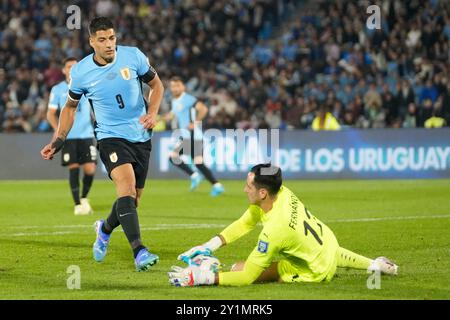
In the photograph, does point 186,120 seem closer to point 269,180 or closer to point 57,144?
point 57,144

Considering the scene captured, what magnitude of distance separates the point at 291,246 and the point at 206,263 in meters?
0.76

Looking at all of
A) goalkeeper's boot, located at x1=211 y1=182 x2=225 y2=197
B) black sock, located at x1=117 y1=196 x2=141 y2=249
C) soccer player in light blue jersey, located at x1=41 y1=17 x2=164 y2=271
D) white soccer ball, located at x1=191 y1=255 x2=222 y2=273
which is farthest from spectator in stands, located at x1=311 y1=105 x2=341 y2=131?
white soccer ball, located at x1=191 y1=255 x2=222 y2=273

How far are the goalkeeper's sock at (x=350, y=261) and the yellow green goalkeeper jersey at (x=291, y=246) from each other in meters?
0.18

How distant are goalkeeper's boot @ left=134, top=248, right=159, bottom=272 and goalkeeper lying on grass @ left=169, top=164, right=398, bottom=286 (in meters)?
0.59

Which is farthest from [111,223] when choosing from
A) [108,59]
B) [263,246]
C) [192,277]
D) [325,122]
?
[325,122]

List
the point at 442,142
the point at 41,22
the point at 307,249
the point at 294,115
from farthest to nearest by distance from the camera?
the point at 41,22 < the point at 294,115 < the point at 442,142 < the point at 307,249

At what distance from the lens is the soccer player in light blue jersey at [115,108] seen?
1065 cm

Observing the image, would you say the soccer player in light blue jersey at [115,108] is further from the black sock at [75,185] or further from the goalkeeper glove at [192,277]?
the black sock at [75,185]

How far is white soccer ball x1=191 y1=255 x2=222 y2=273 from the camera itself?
359 inches

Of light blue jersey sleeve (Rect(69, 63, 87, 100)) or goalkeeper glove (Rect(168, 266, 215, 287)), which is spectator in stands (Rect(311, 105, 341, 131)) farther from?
goalkeeper glove (Rect(168, 266, 215, 287))

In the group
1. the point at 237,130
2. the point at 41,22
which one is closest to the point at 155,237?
the point at 237,130

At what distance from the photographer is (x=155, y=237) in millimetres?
13773
